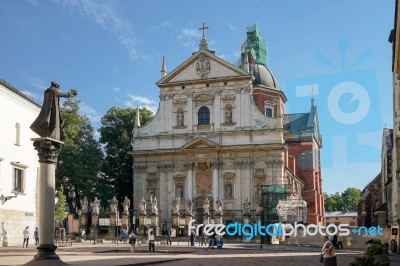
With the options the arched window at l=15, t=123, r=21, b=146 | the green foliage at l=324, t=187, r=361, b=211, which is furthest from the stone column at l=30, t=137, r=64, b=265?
the green foliage at l=324, t=187, r=361, b=211

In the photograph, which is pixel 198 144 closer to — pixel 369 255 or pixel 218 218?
→ pixel 218 218

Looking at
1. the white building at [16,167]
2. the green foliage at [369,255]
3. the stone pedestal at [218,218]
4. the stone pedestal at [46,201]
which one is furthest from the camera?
the stone pedestal at [218,218]

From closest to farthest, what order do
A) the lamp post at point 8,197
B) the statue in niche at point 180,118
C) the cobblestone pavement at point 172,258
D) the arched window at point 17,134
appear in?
the cobblestone pavement at point 172,258
the lamp post at point 8,197
the arched window at point 17,134
the statue in niche at point 180,118

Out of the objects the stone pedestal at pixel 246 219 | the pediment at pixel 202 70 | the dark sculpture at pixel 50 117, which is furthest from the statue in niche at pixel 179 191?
the dark sculpture at pixel 50 117

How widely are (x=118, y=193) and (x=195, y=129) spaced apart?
1564 cm

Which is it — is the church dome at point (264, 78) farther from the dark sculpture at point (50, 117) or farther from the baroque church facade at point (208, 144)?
the dark sculpture at point (50, 117)

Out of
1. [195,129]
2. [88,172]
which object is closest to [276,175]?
[195,129]

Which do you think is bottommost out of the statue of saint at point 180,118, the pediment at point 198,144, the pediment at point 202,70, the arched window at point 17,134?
the arched window at point 17,134

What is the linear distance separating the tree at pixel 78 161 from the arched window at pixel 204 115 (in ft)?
42.8

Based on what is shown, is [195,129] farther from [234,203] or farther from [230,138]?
[234,203]

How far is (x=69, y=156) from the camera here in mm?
61406

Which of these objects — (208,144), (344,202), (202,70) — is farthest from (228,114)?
(344,202)

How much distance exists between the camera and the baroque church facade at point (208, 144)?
58.8 metres

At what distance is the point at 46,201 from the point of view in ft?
49.3
